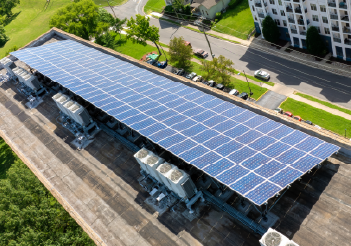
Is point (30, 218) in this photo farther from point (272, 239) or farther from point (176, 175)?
point (272, 239)

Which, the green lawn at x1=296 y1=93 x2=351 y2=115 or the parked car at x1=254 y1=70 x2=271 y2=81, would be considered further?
the parked car at x1=254 y1=70 x2=271 y2=81

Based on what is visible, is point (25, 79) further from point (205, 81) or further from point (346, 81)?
point (346, 81)

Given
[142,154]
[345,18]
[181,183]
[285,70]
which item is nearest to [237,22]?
[285,70]

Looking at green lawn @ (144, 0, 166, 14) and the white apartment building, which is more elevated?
green lawn @ (144, 0, 166, 14)

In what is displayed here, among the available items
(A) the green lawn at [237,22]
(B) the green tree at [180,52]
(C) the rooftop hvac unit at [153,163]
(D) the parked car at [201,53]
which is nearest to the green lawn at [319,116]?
(D) the parked car at [201,53]

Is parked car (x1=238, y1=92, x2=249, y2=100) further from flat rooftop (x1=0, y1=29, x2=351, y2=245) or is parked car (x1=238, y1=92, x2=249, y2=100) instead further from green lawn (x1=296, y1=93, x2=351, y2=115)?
flat rooftop (x1=0, y1=29, x2=351, y2=245)

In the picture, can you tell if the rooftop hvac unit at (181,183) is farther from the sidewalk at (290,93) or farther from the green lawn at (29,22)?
the green lawn at (29,22)

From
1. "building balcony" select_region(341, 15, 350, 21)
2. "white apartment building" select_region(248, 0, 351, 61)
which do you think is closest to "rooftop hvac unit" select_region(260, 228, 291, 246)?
"white apartment building" select_region(248, 0, 351, 61)

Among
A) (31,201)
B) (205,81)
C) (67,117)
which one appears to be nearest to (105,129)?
(67,117)
